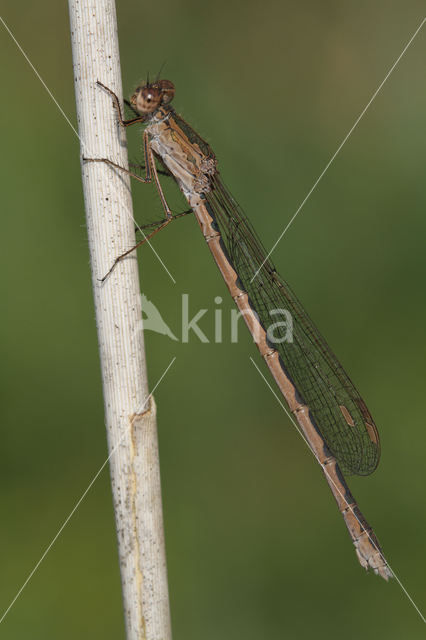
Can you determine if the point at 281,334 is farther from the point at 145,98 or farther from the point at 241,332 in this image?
the point at 145,98

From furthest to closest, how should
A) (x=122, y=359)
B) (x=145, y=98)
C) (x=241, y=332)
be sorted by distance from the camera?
(x=241, y=332)
(x=145, y=98)
(x=122, y=359)

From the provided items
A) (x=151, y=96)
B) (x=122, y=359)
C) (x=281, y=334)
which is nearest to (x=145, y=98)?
(x=151, y=96)

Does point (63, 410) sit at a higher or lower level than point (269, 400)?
higher

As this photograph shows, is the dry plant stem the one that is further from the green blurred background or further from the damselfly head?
the green blurred background

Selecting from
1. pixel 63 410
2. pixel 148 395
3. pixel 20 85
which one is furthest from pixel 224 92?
pixel 148 395

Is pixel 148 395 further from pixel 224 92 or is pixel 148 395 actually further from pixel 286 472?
pixel 224 92

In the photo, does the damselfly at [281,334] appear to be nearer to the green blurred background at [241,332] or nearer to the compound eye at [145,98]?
the compound eye at [145,98]

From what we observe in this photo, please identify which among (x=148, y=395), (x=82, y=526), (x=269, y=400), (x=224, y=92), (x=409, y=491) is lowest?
(x=409, y=491)
